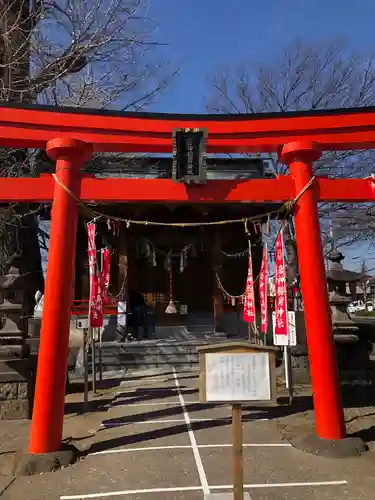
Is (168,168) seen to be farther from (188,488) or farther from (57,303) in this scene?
(188,488)

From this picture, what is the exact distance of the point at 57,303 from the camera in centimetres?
587

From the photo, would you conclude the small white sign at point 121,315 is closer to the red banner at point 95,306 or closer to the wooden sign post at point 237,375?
the red banner at point 95,306

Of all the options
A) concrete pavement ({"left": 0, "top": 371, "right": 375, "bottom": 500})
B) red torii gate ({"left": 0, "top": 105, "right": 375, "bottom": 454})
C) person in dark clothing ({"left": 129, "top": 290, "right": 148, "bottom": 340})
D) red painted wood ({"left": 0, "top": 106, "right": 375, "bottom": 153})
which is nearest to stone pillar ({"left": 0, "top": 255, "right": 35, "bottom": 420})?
concrete pavement ({"left": 0, "top": 371, "right": 375, "bottom": 500})

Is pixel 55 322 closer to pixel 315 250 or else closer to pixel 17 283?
pixel 17 283

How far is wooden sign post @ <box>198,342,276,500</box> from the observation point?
12.1 feet

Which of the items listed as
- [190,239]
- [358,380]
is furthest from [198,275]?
[358,380]

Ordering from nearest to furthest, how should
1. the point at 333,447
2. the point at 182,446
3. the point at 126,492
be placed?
the point at 126,492 < the point at 333,447 < the point at 182,446

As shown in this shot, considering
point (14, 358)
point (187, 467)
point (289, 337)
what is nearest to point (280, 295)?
point (289, 337)

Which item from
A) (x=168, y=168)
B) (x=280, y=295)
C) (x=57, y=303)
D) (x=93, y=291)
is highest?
(x=168, y=168)

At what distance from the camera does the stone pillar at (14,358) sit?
804 centimetres

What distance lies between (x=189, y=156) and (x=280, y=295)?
345 cm

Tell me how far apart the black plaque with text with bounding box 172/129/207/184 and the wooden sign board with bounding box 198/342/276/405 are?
330 cm

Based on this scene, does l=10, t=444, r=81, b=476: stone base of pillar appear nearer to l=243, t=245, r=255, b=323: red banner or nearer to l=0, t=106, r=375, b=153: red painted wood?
l=0, t=106, r=375, b=153: red painted wood

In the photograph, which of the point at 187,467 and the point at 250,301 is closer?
the point at 187,467
